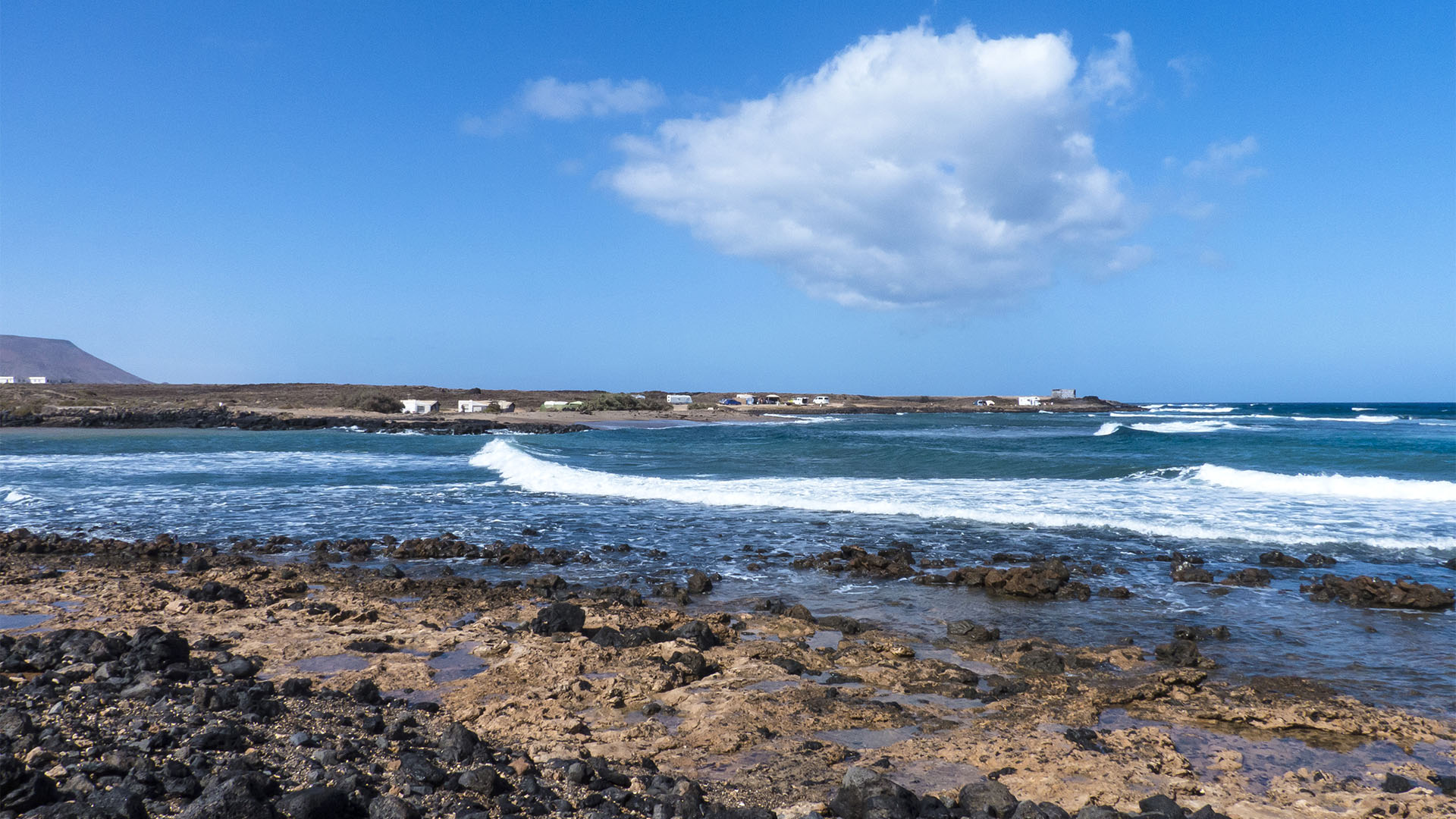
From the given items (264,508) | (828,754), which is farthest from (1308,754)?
(264,508)

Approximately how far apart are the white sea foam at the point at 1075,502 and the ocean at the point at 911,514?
3.8 inches

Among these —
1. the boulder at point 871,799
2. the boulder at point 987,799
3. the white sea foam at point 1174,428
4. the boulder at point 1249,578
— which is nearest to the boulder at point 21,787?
the boulder at point 871,799

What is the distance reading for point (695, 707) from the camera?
6230mm

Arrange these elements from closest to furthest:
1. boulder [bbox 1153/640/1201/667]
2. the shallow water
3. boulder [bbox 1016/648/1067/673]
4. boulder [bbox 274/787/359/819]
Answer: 1. boulder [bbox 274/787/359/819]
2. the shallow water
3. boulder [bbox 1016/648/1067/673]
4. boulder [bbox 1153/640/1201/667]

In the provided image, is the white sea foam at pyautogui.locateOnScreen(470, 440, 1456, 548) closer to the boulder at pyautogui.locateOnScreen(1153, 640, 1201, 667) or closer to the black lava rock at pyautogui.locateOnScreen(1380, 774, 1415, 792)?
the boulder at pyautogui.locateOnScreen(1153, 640, 1201, 667)

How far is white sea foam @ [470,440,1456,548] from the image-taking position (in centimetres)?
1497

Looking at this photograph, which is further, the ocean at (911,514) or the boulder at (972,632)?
the ocean at (911,514)

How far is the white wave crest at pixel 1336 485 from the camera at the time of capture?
754 inches

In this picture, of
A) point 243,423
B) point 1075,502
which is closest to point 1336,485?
point 1075,502

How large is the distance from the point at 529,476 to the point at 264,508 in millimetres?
7485

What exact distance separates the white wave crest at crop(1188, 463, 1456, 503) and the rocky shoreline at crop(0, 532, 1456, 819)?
15.4 metres

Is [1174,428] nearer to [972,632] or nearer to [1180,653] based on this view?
[1180,653]

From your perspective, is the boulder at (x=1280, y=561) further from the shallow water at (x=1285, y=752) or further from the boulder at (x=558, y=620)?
the boulder at (x=558, y=620)

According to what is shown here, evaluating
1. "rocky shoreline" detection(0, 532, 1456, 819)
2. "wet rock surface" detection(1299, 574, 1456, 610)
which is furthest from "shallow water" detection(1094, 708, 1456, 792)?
"wet rock surface" detection(1299, 574, 1456, 610)
